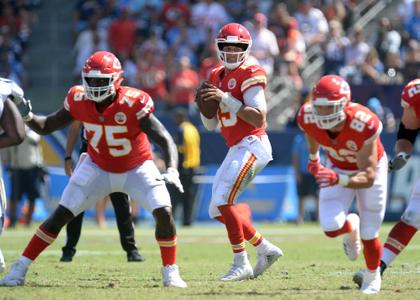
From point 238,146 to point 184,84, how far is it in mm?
9561

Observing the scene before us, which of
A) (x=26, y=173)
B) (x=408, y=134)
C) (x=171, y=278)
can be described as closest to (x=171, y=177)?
(x=171, y=278)

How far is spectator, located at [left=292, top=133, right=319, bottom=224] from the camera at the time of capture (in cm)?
1659

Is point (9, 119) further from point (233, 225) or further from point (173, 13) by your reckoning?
point (173, 13)

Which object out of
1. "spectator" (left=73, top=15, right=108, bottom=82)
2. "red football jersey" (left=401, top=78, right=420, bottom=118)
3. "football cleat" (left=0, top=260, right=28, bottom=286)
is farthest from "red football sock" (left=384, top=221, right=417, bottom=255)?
"spectator" (left=73, top=15, right=108, bottom=82)

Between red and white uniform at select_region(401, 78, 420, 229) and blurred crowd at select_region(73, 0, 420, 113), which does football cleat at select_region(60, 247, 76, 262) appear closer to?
red and white uniform at select_region(401, 78, 420, 229)

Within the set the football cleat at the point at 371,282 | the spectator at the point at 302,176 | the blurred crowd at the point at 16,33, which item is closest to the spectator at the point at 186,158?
the spectator at the point at 302,176

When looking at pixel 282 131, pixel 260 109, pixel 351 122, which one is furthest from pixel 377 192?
pixel 282 131

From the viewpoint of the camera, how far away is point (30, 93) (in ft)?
66.2

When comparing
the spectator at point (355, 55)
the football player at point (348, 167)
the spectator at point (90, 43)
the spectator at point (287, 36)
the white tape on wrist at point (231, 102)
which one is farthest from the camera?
the spectator at point (90, 43)

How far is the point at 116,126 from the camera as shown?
775 cm

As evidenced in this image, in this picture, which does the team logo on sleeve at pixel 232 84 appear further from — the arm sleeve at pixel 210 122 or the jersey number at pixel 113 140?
the jersey number at pixel 113 140

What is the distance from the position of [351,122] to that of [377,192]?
57cm

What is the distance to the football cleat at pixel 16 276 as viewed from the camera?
7.62 meters

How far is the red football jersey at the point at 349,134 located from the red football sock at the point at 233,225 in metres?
1.01
